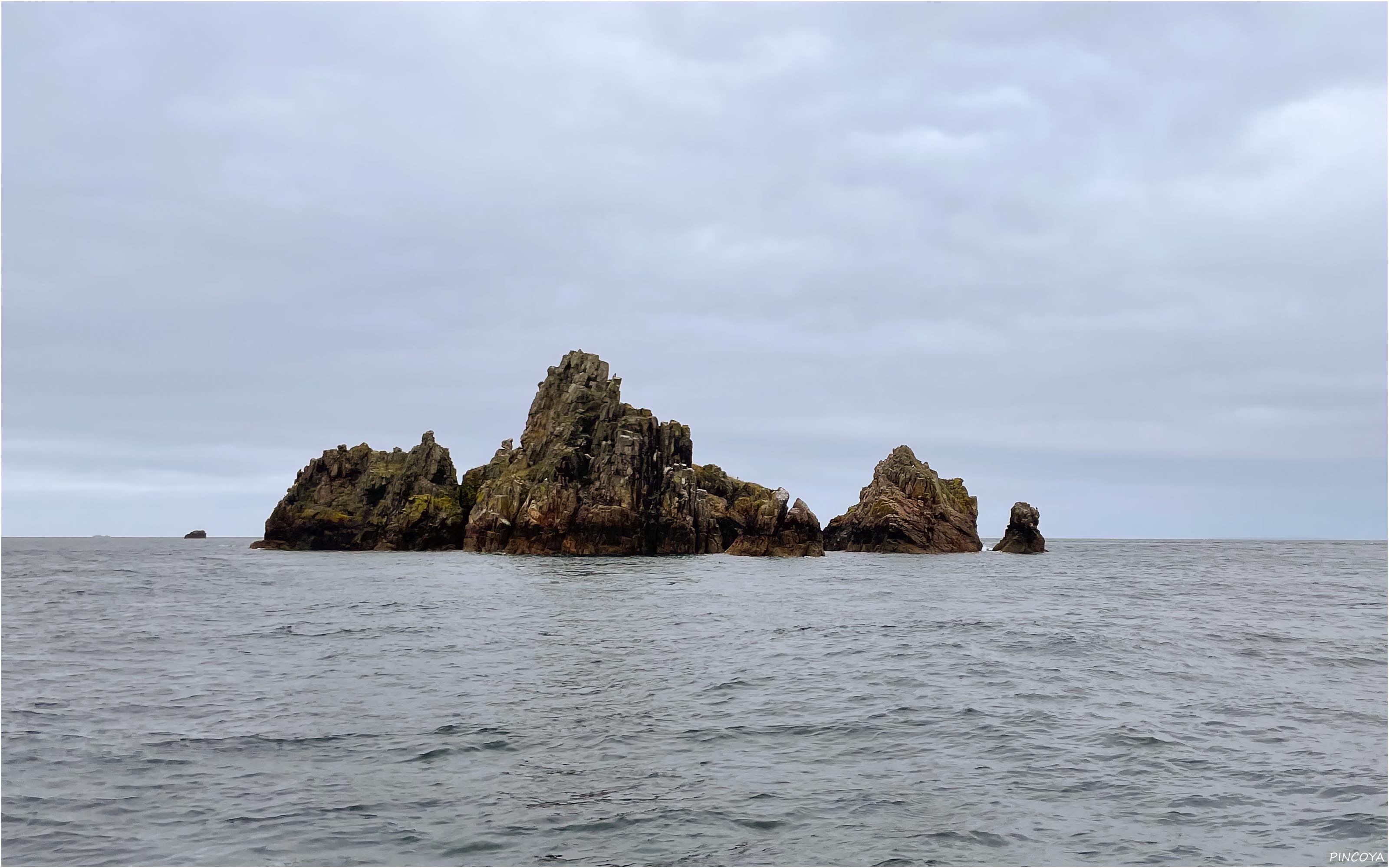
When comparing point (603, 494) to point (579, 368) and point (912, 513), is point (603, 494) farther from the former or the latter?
point (912, 513)

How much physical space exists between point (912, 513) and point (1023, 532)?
1838 cm

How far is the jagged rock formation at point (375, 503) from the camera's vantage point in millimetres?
134500

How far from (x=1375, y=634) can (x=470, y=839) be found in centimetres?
3762

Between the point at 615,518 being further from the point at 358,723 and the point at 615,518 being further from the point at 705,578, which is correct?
the point at 358,723

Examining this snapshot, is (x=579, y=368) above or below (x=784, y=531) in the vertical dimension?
above

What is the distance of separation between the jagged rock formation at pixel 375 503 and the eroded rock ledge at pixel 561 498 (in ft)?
0.61

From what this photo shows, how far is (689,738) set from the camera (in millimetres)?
18516

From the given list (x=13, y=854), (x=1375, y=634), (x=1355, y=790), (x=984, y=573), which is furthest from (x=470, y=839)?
(x=984, y=573)

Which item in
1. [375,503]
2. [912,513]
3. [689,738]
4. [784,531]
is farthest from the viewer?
[375,503]

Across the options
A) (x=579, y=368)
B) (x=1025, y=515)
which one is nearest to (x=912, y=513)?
(x=1025, y=515)

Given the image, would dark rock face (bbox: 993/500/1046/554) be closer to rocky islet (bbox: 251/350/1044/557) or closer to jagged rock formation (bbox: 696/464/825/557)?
rocky islet (bbox: 251/350/1044/557)

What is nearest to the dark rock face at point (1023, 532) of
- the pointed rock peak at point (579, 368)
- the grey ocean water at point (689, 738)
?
the pointed rock peak at point (579, 368)

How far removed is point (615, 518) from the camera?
383 feet

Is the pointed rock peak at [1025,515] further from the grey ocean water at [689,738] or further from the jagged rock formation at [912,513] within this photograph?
the grey ocean water at [689,738]
